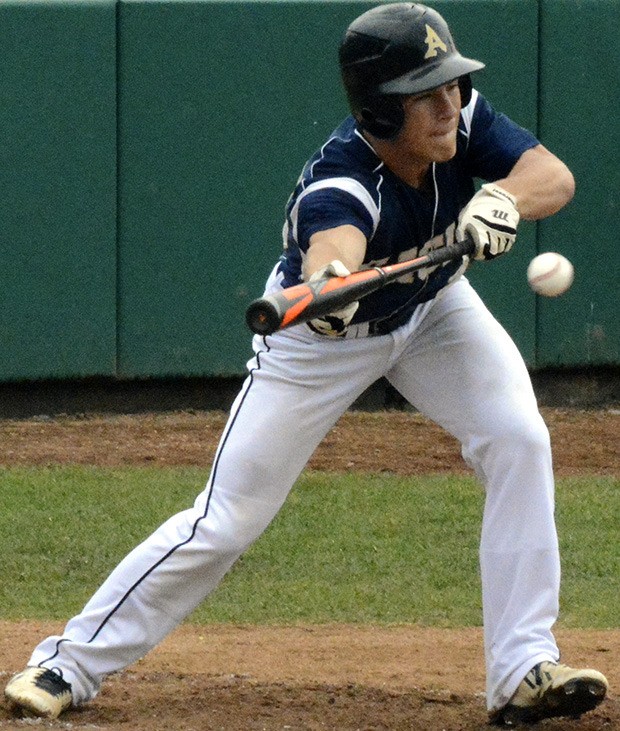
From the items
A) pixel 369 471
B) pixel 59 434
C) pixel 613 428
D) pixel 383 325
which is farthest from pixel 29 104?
pixel 383 325

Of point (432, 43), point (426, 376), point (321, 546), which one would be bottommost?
point (321, 546)

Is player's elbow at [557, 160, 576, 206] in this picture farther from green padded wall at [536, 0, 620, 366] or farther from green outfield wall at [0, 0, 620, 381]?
green padded wall at [536, 0, 620, 366]

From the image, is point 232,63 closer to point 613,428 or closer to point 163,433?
point 163,433

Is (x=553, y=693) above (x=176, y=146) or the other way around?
the other way around

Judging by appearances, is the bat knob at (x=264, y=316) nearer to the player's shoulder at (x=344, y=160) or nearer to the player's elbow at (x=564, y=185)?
the player's shoulder at (x=344, y=160)

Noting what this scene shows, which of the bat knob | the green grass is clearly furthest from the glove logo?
the green grass

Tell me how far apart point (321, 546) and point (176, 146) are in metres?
3.30

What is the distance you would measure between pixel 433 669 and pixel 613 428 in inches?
187

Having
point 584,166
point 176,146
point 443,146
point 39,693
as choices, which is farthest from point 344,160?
point 584,166

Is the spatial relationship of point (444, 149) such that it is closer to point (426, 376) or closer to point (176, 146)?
point (426, 376)

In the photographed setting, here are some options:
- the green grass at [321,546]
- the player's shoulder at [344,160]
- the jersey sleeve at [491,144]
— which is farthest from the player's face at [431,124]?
the green grass at [321,546]

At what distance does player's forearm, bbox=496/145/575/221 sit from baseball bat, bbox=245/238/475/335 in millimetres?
502

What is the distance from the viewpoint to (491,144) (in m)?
4.11

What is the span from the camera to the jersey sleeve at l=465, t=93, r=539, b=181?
13.5 feet
